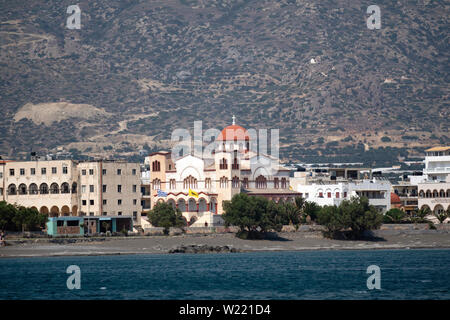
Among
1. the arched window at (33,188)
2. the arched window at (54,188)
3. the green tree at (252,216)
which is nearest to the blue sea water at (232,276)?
the green tree at (252,216)

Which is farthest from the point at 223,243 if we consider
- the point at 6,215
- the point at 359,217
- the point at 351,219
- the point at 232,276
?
the point at 232,276

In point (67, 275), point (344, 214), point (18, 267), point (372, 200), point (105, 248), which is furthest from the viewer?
point (372, 200)

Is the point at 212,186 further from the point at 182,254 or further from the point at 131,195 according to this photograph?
the point at 182,254

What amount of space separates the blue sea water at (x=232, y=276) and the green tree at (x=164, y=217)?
14286mm

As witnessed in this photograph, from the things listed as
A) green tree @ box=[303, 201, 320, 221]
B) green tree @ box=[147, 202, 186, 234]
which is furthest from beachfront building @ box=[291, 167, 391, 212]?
green tree @ box=[147, 202, 186, 234]

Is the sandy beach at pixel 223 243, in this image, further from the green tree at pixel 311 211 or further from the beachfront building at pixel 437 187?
the beachfront building at pixel 437 187

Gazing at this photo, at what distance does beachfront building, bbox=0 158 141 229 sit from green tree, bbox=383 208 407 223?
117ft

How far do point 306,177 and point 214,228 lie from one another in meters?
34.6

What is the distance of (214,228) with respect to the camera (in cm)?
14488

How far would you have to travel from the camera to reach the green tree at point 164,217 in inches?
5743

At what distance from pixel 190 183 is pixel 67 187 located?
2077 centimetres

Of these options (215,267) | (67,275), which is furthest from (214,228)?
(67,275)

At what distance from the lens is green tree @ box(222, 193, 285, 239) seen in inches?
5502

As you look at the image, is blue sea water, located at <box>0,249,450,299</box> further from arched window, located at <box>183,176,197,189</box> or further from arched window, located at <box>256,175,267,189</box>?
arched window, located at <box>256,175,267,189</box>
